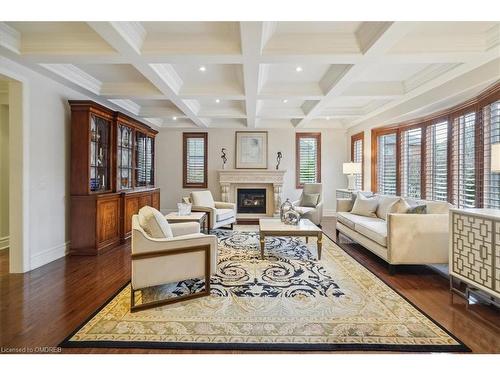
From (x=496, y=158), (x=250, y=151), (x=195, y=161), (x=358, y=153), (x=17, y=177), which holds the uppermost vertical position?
(x=250, y=151)

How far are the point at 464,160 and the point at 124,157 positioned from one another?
5869 mm

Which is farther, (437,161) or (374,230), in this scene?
(437,161)

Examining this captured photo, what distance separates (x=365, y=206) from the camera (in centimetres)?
493

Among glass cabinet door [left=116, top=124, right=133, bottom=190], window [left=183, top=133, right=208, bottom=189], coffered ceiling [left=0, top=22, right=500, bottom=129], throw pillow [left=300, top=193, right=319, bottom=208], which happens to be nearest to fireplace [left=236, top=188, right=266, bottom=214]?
window [left=183, top=133, right=208, bottom=189]

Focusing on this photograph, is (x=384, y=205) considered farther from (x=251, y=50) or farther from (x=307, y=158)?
(x=251, y=50)

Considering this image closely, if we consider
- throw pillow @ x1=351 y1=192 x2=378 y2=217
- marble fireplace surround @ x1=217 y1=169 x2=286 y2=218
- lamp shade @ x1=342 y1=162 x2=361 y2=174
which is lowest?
throw pillow @ x1=351 y1=192 x2=378 y2=217

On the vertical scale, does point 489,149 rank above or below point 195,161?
below

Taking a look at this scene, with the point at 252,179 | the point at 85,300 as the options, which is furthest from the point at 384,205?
the point at 85,300

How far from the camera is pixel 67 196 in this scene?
4.08 m

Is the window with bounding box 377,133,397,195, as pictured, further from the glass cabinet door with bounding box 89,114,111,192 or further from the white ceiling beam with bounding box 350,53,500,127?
the glass cabinet door with bounding box 89,114,111,192

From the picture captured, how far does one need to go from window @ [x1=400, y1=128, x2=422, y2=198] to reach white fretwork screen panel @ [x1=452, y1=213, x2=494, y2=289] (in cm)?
281

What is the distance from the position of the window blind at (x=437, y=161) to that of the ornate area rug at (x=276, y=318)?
8.39ft

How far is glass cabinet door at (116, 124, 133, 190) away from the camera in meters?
4.89

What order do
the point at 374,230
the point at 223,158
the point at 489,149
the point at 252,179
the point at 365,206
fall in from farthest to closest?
the point at 223,158, the point at 252,179, the point at 365,206, the point at 374,230, the point at 489,149
